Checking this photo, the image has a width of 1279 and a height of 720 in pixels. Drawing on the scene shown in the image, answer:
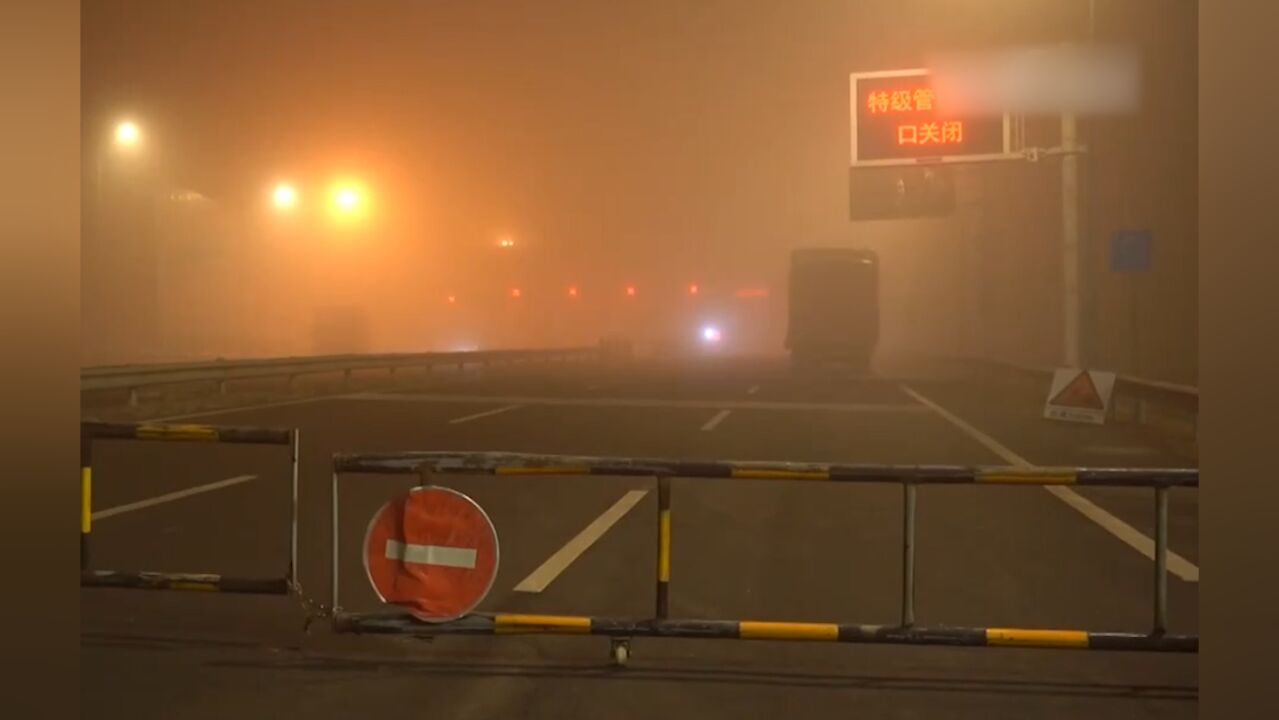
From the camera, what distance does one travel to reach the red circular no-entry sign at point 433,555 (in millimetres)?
5594

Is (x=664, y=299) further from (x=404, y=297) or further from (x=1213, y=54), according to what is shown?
(x=1213, y=54)

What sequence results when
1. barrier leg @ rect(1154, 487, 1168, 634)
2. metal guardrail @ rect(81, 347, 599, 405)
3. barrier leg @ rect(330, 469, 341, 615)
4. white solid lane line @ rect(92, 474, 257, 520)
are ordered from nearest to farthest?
barrier leg @ rect(1154, 487, 1168, 634)
barrier leg @ rect(330, 469, 341, 615)
white solid lane line @ rect(92, 474, 257, 520)
metal guardrail @ rect(81, 347, 599, 405)

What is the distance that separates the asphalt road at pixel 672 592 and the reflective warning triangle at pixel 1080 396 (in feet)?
7.17

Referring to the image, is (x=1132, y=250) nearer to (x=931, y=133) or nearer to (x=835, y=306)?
(x=931, y=133)

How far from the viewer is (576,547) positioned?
845cm

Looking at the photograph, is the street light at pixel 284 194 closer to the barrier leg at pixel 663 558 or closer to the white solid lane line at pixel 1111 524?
the white solid lane line at pixel 1111 524

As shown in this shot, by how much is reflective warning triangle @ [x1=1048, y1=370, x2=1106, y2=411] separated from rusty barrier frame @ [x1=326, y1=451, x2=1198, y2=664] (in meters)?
12.9

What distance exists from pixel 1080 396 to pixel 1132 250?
3.68m

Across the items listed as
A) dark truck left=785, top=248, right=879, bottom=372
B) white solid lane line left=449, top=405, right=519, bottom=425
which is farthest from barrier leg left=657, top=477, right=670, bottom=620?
dark truck left=785, top=248, right=879, bottom=372

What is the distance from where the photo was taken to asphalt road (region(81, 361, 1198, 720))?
16.6 ft

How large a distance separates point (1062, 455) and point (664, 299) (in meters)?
77.3

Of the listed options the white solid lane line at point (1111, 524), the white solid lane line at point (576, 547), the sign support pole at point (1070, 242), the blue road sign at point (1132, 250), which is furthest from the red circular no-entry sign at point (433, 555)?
the sign support pole at point (1070, 242)

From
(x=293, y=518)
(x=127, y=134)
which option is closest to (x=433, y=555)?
(x=293, y=518)

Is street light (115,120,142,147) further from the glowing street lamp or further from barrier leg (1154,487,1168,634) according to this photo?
barrier leg (1154,487,1168,634)
